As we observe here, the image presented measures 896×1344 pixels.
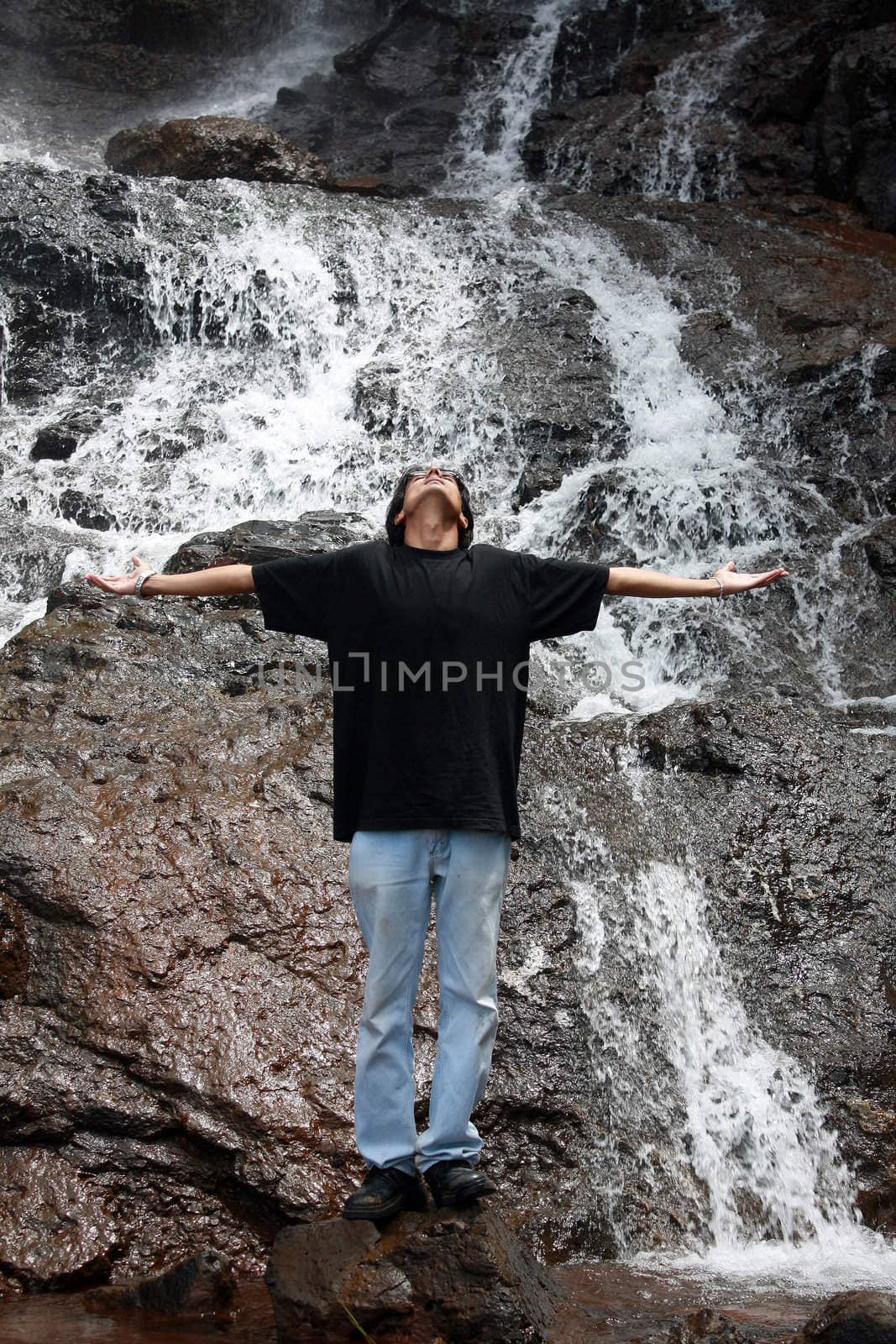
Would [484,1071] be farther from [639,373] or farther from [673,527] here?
[639,373]

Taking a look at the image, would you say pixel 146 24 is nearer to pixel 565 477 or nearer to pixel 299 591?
pixel 565 477

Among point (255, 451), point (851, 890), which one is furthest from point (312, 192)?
point (851, 890)

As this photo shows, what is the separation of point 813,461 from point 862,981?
5975mm

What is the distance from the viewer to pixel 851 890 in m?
5.87

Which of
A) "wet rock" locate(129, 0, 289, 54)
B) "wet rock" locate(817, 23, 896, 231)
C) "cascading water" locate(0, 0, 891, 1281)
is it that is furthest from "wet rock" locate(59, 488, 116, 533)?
"wet rock" locate(129, 0, 289, 54)

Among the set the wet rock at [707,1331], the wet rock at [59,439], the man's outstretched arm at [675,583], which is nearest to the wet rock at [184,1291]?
the wet rock at [707,1331]

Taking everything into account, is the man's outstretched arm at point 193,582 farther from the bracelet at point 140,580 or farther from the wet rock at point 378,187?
the wet rock at point 378,187

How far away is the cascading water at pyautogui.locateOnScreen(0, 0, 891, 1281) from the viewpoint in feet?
16.3

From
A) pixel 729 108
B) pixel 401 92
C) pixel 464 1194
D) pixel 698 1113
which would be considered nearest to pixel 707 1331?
Answer: pixel 464 1194

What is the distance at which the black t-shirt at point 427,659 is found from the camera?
3.43 m

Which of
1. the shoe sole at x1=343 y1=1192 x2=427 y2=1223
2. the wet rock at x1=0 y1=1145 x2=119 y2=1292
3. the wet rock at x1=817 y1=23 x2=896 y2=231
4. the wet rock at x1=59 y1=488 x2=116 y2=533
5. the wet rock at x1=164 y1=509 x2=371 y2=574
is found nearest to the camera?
the shoe sole at x1=343 y1=1192 x2=427 y2=1223

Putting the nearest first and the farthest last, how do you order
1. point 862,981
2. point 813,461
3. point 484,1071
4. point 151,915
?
1. point 484,1071
2. point 151,915
3. point 862,981
4. point 813,461

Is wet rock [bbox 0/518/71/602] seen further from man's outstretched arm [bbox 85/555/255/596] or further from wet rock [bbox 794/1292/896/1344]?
wet rock [bbox 794/1292/896/1344]

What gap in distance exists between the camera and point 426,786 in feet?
11.2
